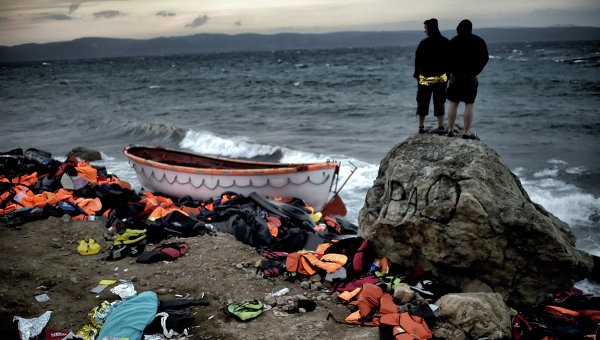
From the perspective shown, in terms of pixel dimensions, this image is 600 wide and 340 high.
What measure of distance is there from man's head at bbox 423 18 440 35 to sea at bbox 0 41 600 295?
16.1ft

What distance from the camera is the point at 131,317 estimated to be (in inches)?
210

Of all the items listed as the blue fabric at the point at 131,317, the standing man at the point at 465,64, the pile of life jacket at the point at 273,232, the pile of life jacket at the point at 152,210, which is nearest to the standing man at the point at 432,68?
the standing man at the point at 465,64

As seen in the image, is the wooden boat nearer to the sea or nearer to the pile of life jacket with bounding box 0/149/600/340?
the pile of life jacket with bounding box 0/149/600/340

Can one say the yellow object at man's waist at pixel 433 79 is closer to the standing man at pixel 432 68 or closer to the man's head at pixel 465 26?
the standing man at pixel 432 68

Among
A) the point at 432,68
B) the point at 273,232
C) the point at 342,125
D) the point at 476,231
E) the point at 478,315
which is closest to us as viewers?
the point at 478,315

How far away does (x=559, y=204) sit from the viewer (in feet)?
38.3

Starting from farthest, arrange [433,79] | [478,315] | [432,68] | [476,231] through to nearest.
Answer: [433,79] < [432,68] < [476,231] < [478,315]

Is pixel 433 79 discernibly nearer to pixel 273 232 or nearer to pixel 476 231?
pixel 476 231

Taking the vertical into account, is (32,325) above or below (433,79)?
below

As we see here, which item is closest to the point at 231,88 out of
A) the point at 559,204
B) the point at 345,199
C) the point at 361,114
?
the point at 361,114

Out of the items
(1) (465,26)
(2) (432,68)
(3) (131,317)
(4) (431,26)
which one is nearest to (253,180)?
(2) (432,68)

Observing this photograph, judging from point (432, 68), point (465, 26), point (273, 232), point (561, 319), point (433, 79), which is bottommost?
point (561, 319)

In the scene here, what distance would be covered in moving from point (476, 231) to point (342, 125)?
62.5ft

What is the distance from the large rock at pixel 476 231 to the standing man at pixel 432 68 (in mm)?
887
